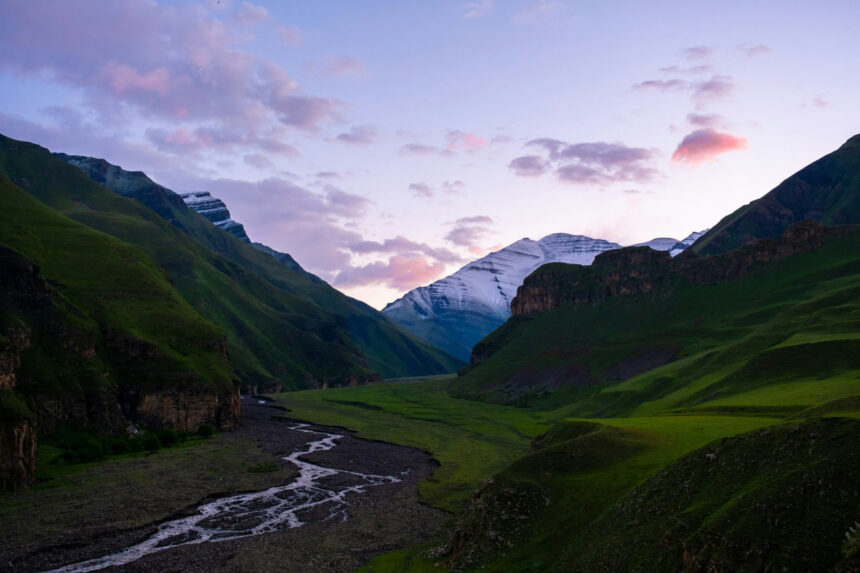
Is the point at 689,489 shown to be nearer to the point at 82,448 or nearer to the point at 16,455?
the point at 16,455

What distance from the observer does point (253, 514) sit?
81.5 meters

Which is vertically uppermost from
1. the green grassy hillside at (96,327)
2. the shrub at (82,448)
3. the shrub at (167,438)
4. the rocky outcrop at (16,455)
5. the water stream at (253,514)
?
the green grassy hillside at (96,327)

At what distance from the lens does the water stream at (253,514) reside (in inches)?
2611

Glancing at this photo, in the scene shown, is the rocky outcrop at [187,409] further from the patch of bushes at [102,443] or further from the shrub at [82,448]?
the shrub at [82,448]

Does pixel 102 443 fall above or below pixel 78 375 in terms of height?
below

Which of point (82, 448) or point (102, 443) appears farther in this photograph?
point (102, 443)

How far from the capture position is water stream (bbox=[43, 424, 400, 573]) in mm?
66312

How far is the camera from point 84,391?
431 feet

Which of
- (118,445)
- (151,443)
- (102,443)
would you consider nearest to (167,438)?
(151,443)

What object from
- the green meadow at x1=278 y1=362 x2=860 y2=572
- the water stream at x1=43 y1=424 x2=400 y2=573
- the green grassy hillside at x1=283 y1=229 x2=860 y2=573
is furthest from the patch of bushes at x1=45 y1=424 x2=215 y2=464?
the green grassy hillside at x1=283 y1=229 x2=860 y2=573

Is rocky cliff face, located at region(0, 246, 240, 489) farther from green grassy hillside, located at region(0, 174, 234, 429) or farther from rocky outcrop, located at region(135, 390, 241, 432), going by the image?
green grassy hillside, located at region(0, 174, 234, 429)

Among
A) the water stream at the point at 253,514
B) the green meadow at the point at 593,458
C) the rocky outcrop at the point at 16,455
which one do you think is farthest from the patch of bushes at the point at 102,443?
the green meadow at the point at 593,458

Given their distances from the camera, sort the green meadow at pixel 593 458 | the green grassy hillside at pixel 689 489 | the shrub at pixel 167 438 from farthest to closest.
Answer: the shrub at pixel 167 438 → the green meadow at pixel 593 458 → the green grassy hillside at pixel 689 489

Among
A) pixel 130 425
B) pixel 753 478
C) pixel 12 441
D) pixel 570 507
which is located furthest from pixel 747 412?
pixel 130 425
